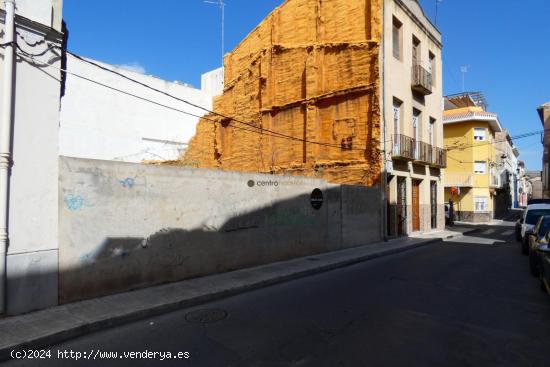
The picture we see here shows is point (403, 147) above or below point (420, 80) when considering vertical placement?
below

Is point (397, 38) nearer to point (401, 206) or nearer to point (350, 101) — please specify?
point (350, 101)

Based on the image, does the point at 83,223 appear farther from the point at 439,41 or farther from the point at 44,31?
the point at 439,41

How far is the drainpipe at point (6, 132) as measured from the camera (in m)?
5.46

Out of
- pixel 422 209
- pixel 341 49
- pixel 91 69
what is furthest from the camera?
pixel 91 69

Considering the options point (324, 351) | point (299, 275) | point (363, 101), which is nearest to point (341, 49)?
point (363, 101)

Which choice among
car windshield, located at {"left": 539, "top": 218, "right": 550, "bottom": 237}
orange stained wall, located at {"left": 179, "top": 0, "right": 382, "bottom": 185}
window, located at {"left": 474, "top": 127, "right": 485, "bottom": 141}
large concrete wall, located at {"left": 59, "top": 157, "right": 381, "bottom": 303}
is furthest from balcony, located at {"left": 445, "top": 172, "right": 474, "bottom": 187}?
large concrete wall, located at {"left": 59, "top": 157, "right": 381, "bottom": 303}

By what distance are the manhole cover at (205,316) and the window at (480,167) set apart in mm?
34295

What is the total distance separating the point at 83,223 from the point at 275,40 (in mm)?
18641

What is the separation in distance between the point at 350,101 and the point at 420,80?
4857 mm

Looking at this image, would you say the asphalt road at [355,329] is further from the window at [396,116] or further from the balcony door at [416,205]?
the balcony door at [416,205]

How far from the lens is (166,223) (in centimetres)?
766

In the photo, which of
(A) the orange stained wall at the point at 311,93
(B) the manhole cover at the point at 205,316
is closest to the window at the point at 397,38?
(A) the orange stained wall at the point at 311,93

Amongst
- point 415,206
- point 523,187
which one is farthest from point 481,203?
point 523,187

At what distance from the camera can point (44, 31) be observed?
622 cm
